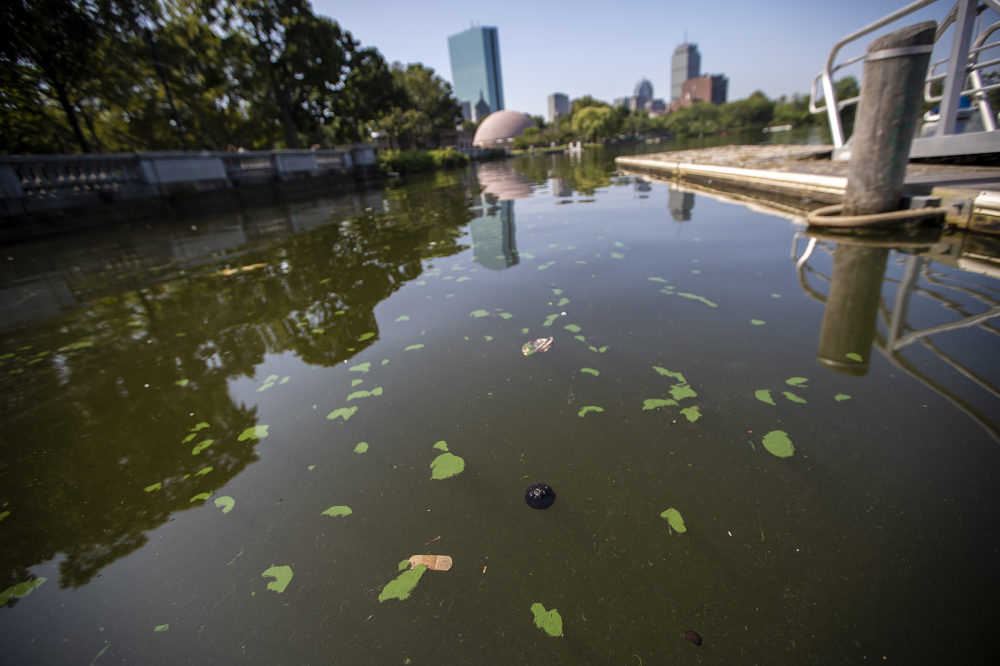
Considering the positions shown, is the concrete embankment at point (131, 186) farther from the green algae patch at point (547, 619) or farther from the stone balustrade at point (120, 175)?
the green algae patch at point (547, 619)

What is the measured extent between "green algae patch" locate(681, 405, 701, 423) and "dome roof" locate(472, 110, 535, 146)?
115101 millimetres

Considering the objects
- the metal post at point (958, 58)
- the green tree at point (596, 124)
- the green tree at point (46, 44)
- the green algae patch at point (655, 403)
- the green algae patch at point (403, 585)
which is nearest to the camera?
the green algae patch at point (403, 585)

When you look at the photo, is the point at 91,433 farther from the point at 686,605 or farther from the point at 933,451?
the point at 933,451

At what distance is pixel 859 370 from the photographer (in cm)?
262

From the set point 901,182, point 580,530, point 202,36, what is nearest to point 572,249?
point 901,182

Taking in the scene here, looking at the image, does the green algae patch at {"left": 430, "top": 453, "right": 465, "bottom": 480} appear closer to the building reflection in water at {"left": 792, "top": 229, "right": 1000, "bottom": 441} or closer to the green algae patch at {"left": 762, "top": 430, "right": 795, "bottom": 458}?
the green algae patch at {"left": 762, "top": 430, "right": 795, "bottom": 458}

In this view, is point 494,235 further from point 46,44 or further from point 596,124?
point 596,124

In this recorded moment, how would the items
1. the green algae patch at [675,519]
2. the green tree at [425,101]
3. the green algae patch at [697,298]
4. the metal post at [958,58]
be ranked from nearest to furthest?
the green algae patch at [675,519]
the green algae patch at [697,298]
the metal post at [958,58]
the green tree at [425,101]

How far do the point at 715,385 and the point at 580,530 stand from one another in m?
1.46

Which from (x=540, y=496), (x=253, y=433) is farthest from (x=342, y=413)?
(x=540, y=496)

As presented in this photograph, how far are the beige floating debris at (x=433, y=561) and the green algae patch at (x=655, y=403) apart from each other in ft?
4.76

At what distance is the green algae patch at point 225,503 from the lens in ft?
6.86

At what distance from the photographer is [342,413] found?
2.75 metres

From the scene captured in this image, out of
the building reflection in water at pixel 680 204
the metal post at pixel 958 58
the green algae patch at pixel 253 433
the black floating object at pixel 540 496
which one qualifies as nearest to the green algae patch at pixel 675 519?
the black floating object at pixel 540 496
